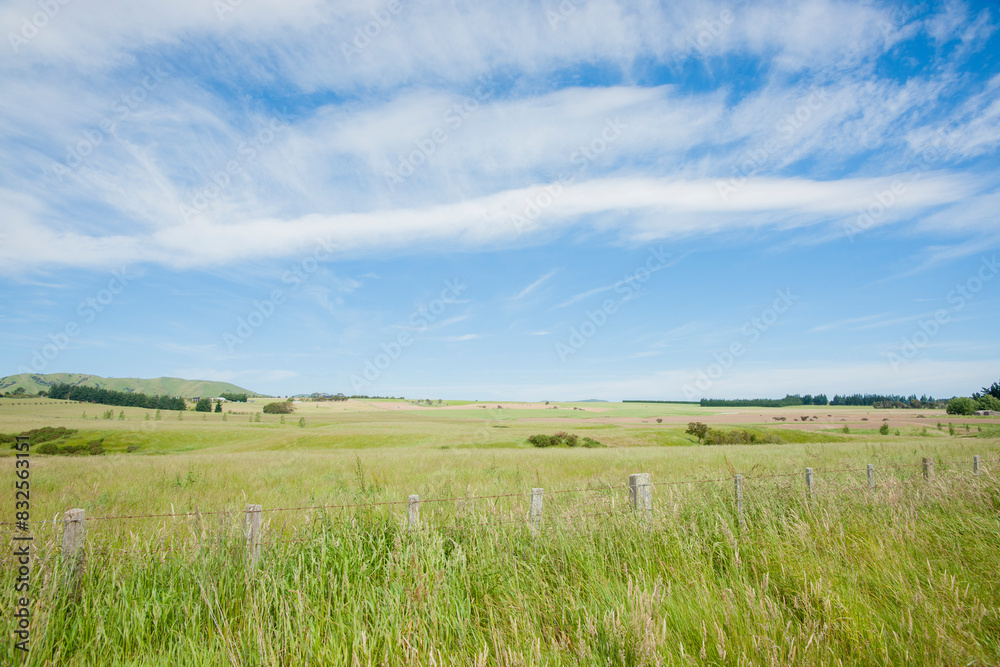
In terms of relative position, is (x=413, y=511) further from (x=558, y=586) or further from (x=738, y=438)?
(x=738, y=438)

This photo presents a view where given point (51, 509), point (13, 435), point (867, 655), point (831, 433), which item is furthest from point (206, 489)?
point (831, 433)

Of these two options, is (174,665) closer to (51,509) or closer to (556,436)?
(51,509)

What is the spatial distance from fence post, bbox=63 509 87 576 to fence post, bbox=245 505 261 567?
1.59 metres

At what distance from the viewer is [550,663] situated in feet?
10.5

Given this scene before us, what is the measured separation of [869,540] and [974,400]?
5037 inches

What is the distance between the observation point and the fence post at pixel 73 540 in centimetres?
490

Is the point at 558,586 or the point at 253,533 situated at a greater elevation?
the point at 253,533

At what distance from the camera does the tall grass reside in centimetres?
328

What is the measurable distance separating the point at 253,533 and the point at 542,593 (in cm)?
309

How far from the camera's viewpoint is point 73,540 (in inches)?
204

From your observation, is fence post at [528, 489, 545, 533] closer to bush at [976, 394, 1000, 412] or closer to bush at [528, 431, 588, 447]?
bush at [528, 431, 588, 447]

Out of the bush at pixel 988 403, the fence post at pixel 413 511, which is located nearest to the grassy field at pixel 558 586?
the fence post at pixel 413 511

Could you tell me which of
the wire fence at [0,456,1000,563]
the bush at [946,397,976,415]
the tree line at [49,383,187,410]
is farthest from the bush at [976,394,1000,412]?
the tree line at [49,383,187,410]

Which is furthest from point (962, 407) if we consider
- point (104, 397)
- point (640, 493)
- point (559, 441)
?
point (104, 397)
